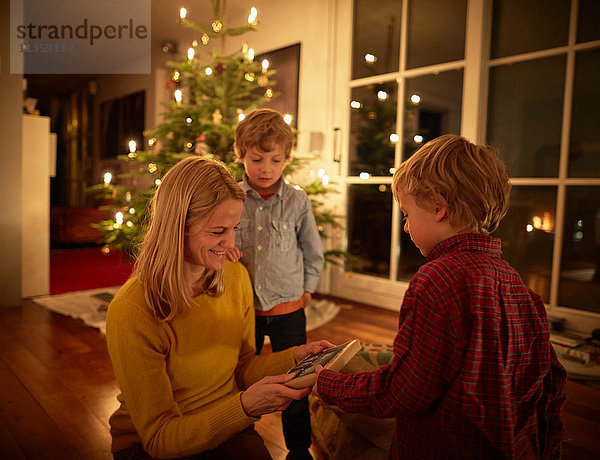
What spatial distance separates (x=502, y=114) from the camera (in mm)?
3033

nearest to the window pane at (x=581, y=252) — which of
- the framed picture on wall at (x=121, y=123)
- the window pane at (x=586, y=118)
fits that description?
the window pane at (x=586, y=118)

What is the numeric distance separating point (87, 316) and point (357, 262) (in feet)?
7.10

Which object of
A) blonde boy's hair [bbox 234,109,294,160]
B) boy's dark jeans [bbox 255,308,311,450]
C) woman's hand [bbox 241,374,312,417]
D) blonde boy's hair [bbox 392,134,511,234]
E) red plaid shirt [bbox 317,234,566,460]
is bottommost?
boy's dark jeans [bbox 255,308,311,450]

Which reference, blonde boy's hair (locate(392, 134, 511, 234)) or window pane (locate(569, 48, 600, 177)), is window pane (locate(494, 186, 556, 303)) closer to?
window pane (locate(569, 48, 600, 177))

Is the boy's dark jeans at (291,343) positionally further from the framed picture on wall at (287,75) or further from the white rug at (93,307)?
the framed picture on wall at (287,75)

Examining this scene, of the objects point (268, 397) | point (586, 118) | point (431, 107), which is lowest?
point (268, 397)

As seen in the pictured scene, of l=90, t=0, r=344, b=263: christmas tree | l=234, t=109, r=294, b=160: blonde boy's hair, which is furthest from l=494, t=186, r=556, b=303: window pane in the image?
l=234, t=109, r=294, b=160: blonde boy's hair

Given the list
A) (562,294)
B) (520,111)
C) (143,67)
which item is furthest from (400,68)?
(143,67)

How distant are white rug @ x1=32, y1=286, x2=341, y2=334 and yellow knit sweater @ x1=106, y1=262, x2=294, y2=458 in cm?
184

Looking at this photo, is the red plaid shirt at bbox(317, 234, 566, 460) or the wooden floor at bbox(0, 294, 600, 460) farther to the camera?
the wooden floor at bbox(0, 294, 600, 460)

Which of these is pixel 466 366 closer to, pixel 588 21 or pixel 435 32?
pixel 588 21

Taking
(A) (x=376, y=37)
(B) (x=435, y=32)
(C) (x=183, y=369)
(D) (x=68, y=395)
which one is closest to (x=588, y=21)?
(B) (x=435, y=32)

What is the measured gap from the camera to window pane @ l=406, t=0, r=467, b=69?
10.4 ft

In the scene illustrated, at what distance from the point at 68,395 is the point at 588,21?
3436mm
